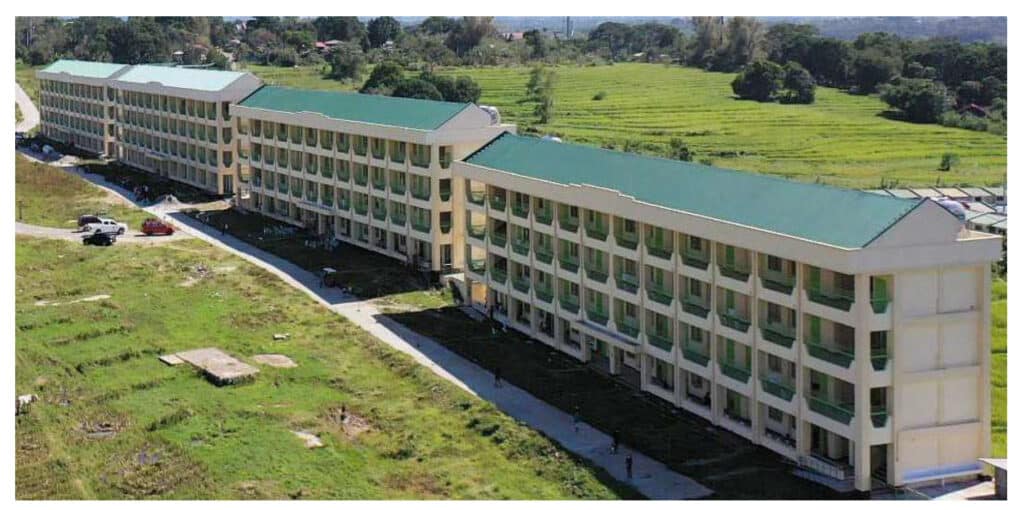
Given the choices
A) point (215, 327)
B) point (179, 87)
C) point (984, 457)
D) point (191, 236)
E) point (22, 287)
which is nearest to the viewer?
point (984, 457)

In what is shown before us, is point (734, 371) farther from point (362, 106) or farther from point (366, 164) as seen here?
point (362, 106)

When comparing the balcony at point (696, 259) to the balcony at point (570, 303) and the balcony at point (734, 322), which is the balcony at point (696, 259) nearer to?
the balcony at point (734, 322)

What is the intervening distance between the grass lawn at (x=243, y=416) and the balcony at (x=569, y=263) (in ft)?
15.7

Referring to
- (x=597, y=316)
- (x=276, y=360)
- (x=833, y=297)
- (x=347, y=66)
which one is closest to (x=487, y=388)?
(x=597, y=316)

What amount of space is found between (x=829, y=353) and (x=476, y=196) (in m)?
16.5

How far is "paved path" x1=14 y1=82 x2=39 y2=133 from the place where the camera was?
8875 cm

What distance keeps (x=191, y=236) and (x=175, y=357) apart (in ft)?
59.5

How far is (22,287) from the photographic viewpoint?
42.7 m

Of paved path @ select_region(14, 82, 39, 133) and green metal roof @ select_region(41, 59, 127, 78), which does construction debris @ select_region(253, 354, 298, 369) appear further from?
paved path @ select_region(14, 82, 39, 133)

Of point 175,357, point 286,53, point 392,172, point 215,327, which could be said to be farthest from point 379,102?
point 286,53

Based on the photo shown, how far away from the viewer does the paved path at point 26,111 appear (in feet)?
291

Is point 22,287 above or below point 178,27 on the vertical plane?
below

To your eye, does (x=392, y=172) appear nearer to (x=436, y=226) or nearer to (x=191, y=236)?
(x=436, y=226)

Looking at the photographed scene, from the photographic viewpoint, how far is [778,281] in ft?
89.7
